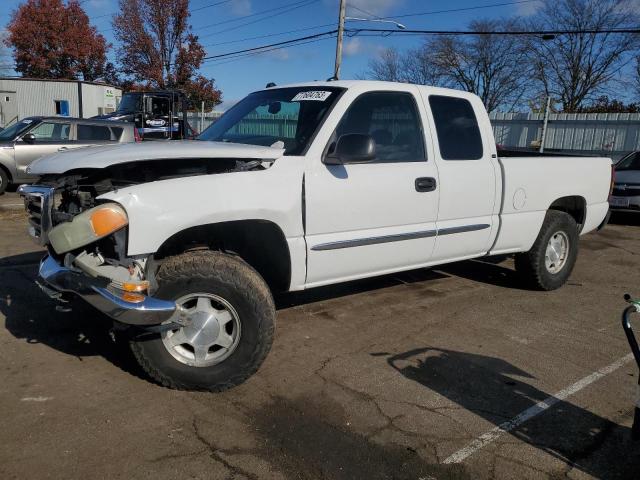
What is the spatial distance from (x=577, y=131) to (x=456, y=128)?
16031mm

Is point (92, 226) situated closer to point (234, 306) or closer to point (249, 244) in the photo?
point (234, 306)

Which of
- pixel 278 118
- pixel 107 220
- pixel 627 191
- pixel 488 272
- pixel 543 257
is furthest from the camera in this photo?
pixel 627 191

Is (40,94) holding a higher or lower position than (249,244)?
higher

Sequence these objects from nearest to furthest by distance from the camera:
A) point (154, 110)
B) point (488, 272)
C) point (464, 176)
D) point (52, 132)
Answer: point (464, 176)
point (488, 272)
point (52, 132)
point (154, 110)

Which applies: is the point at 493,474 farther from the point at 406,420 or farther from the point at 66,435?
the point at 66,435

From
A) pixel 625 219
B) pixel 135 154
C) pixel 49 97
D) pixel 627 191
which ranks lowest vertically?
pixel 625 219

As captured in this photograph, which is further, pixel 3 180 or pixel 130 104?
pixel 130 104

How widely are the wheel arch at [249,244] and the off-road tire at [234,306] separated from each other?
0.79 feet

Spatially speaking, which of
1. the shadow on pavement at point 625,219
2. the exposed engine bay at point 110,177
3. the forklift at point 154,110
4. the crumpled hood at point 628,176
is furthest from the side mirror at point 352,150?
the forklift at point 154,110

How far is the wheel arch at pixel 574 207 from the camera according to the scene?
6.18 m

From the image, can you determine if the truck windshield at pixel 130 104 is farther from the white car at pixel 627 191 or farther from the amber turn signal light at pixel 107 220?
the amber turn signal light at pixel 107 220

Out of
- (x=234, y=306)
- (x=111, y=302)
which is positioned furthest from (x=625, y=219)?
(x=111, y=302)

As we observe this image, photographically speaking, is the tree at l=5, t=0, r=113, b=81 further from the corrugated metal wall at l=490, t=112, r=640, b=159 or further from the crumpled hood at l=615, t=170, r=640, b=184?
the crumpled hood at l=615, t=170, r=640, b=184

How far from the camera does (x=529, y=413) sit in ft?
11.6
